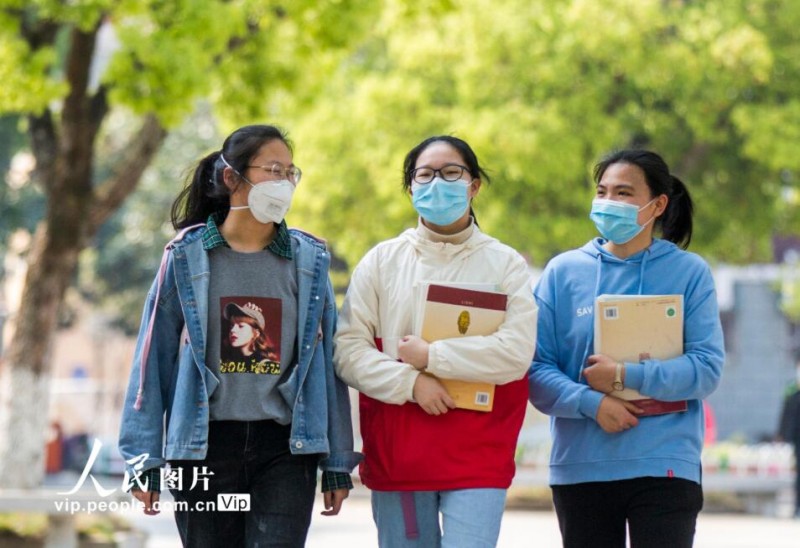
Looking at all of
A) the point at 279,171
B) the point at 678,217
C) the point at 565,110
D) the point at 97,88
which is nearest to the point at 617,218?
the point at 678,217

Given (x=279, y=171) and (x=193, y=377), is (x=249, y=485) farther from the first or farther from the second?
(x=279, y=171)

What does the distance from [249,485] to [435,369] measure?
2.36ft

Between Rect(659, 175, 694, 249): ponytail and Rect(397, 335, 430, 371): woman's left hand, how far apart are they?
117cm

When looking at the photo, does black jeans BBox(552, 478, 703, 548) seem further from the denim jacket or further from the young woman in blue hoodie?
the denim jacket

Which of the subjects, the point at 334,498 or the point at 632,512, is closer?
the point at 334,498

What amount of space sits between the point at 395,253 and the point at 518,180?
1825 cm

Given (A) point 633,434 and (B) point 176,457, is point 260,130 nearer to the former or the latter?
(B) point 176,457

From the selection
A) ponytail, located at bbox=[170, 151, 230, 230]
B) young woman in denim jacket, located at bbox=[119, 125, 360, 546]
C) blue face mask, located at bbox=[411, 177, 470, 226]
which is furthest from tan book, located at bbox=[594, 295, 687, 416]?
ponytail, located at bbox=[170, 151, 230, 230]

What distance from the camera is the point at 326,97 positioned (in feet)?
82.2

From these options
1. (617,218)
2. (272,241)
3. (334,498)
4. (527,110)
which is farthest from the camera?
(527,110)

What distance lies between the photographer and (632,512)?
546 centimetres

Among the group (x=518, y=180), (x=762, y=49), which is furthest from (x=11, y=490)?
(x=762, y=49)

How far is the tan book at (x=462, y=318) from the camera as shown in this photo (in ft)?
17.7

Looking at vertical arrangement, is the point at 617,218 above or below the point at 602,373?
above
